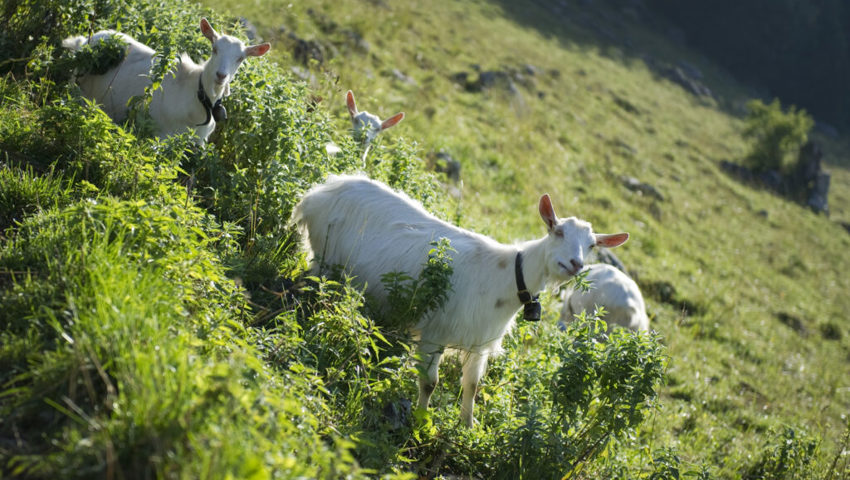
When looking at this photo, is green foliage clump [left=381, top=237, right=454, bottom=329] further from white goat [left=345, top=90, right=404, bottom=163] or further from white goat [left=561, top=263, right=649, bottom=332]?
white goat [left=561, top=263, right=649, bottom=332]

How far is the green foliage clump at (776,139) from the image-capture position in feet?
85.6

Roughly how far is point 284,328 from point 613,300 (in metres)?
4.99

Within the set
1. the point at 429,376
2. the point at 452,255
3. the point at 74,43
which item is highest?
the point at 74,43

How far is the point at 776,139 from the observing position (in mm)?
26078

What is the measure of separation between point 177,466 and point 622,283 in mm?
6660

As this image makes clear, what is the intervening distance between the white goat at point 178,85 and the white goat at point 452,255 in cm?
127

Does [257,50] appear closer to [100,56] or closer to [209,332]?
[100,56]

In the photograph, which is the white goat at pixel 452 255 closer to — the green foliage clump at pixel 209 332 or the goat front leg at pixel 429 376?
the goat front leg at pixel 429 376

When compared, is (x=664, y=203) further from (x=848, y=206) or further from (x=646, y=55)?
(x=646, y=55)

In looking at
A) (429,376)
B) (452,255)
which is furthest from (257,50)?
(429,376)

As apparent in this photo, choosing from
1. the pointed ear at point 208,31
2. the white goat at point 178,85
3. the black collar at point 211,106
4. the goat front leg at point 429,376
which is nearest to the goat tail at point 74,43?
the white goat at point 178,85

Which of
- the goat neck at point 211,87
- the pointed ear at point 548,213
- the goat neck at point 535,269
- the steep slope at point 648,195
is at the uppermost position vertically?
the pointed ear at point 548,213

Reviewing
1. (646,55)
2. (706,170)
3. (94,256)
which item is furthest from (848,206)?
(94,256)

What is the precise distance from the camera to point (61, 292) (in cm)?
315
